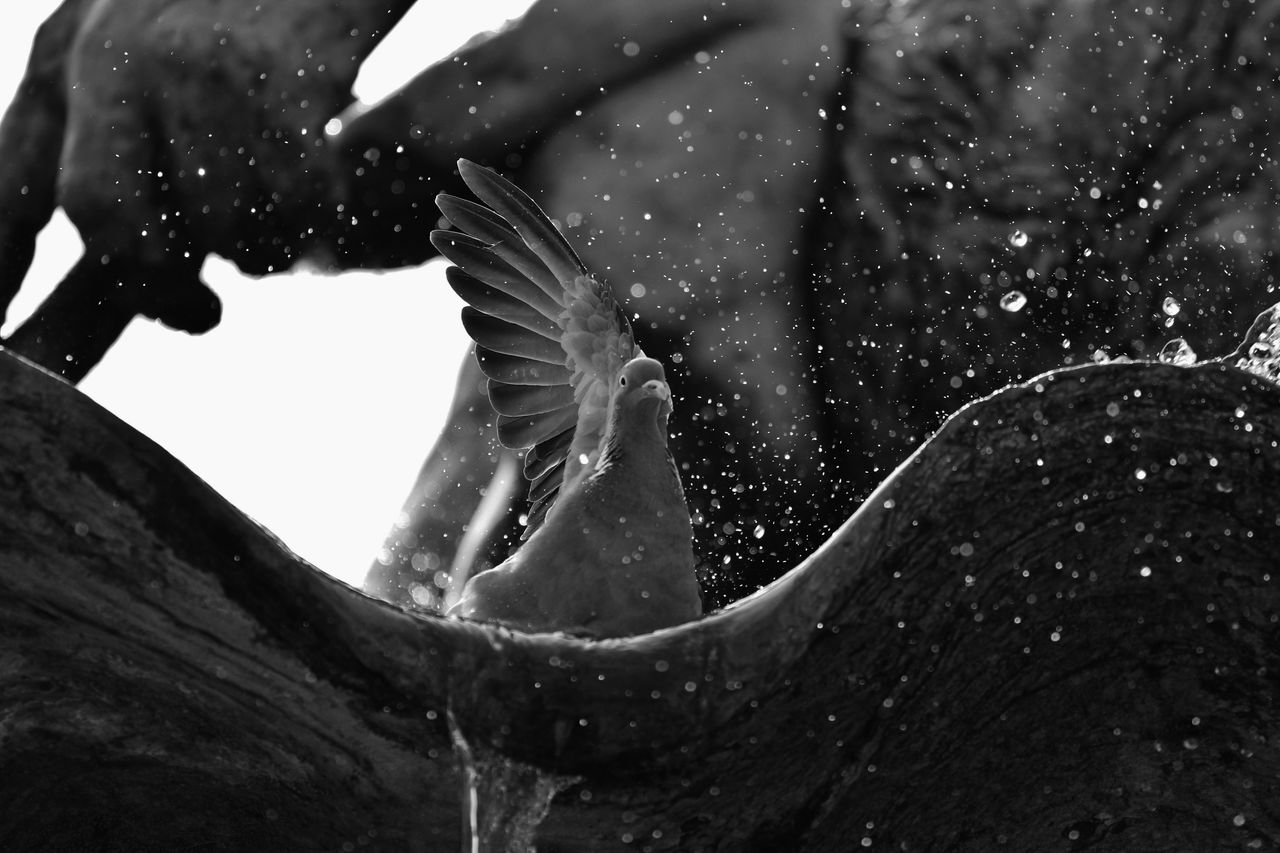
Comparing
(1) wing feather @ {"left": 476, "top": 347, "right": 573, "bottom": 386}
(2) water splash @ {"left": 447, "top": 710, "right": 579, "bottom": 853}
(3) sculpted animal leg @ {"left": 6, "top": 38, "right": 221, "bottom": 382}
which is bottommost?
(2) water splash @ {"left": 447, "top": 710, "right": 579, "bottom": 853}

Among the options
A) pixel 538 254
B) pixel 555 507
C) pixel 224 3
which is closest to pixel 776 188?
pixel 538 254

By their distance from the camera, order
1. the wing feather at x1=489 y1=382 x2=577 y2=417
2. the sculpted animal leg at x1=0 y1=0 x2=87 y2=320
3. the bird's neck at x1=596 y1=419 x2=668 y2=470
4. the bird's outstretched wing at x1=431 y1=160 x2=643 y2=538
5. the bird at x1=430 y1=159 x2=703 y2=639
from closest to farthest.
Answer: the bird at x1=430 y1=159 x2=703 y2=639, the bird's neck at x1=596 y1=419 x2=668 y2=470, the bird's outstretched wing at x1=431 y1=160 x2=643 y2=538, the wing feather at x1=489 y1=382 x2=577 y2=417, the sculpted animal leg at x1=0 y1=0 x2=87 y2=320

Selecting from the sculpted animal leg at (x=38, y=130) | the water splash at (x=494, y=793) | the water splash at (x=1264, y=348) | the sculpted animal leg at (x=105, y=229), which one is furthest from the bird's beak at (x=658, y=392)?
the sculpted animal leg at (x=38, y=130)

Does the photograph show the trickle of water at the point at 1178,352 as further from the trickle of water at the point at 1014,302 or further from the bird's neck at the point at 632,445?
the bird's neck at the point at 632,445

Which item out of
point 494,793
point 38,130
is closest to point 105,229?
point 38,130

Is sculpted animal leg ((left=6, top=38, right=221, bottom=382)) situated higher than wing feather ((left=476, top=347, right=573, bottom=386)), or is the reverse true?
sculpted animal leg ((left=6, top=38, right=221, bottom=382))

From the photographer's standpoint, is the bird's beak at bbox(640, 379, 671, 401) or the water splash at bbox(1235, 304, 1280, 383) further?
the bird's beak at bbox(640, 379, 671, 401)

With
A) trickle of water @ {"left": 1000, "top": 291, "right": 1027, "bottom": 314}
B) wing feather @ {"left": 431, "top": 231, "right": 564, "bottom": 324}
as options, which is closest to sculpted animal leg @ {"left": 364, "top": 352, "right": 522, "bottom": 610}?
wing feather @ {"left": 431, "top": 231, "right": 564, "bottom": 324}

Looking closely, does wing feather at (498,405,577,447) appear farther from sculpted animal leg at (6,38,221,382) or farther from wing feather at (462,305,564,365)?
sculpted animal leg at (6,38,221,382)
